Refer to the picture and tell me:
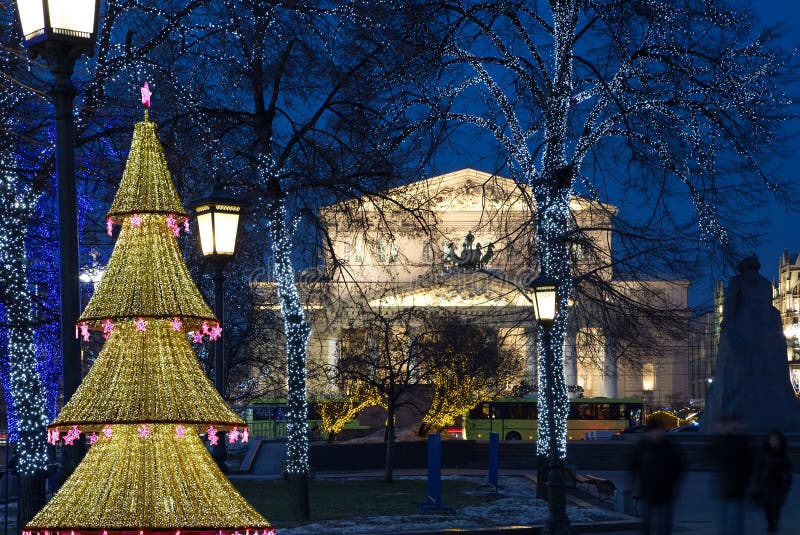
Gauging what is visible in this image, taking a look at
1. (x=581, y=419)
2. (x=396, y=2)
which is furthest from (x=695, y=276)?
(x=581, y=419)

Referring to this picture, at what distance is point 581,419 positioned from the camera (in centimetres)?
6806

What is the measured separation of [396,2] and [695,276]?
783cm

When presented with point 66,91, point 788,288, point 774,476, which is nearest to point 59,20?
point 66,91

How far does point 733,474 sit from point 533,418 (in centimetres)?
5022

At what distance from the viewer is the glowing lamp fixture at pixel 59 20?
9055 millimetres

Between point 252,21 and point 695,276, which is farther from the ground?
point 252,21

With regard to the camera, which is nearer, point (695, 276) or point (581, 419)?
point (695, 276)

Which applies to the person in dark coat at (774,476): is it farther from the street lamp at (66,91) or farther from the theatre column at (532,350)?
the street lamp at (66,91)

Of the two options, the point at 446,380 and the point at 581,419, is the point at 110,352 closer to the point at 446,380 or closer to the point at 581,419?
the point at 446,380

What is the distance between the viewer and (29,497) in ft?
56.2

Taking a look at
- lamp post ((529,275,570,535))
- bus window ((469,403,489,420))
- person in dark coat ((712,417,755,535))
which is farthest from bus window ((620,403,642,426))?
person in dark coat ((712,417,755,535))

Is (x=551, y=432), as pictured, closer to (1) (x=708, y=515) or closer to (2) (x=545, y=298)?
(2) (x=545, y=298)

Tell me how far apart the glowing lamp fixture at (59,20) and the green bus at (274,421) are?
173 feet

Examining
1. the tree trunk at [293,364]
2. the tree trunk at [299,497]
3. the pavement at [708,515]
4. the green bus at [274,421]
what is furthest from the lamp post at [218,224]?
the green bus at [274,421]
